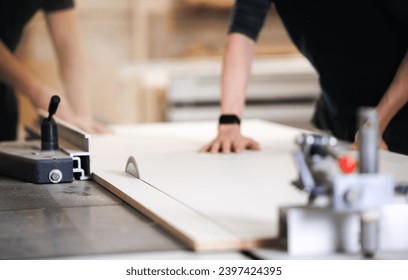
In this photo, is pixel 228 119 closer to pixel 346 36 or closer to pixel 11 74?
pixel 346 36

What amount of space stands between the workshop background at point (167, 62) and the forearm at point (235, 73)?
2720mm

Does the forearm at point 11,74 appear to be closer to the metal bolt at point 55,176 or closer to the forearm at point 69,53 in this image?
the forearm at point 69,53

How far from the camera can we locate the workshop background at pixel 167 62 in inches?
211

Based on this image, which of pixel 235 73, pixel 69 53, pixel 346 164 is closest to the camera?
pixel 346 164

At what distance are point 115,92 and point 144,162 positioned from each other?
11.9 ft

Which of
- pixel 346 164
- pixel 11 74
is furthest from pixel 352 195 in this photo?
pixel 11 74

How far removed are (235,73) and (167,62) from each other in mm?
3245

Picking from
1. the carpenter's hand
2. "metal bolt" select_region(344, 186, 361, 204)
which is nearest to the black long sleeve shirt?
the carpenter's hand

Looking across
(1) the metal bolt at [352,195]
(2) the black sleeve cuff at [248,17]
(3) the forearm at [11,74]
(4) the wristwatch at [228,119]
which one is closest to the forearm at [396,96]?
(4) the wristwatch at [228,119]

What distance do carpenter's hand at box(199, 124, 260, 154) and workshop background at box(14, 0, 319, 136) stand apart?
299 centimetres

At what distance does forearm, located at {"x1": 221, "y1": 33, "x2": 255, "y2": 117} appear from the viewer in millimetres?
2430

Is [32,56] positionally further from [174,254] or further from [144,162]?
[174,254]

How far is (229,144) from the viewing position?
2.22m

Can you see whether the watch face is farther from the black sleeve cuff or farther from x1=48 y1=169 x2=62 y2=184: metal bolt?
x1=48 y1=169 x2=62 y2=184: metal bolt
